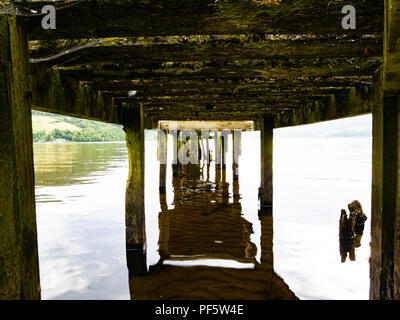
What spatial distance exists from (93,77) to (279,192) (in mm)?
11932

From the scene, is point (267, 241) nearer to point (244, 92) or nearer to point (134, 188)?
point (134, 188)

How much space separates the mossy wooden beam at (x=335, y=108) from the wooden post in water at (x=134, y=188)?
344 cm

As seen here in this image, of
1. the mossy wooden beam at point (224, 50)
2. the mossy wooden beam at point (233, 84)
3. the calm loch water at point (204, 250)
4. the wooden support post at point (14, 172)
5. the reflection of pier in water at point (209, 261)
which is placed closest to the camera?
the wooden support post at point (14, 172)

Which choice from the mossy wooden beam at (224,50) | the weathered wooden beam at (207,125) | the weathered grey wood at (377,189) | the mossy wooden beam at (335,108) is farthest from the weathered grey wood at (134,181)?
the weathered wooden beam at (207,125)

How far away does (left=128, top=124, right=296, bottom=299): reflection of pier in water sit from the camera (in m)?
4.54

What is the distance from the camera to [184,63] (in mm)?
3027

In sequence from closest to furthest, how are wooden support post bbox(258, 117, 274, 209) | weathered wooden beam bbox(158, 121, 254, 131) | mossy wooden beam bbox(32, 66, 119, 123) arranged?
mossy wooden beam bbox(32, 66, 119, 123) < wooden support post bbox(258, 117, 274, 209) < weathered wooden beam bbox(158, 121, 254, 131)

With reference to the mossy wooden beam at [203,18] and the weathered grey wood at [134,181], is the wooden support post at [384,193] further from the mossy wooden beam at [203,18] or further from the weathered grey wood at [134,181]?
the weathered grey wood at [134,181]

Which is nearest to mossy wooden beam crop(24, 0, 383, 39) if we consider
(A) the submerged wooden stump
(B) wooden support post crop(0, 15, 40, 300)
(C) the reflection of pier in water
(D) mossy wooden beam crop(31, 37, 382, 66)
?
(B) wooden support post crop(0, 15, 40, 300)

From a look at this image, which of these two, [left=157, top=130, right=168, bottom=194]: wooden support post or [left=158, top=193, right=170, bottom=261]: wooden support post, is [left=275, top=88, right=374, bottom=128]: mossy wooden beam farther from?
[left=157, top=130, right=168, bottom=194]: wooden support post

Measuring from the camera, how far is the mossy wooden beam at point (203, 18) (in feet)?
5.77

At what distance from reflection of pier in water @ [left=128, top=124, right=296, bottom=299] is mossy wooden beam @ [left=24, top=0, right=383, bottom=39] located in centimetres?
375

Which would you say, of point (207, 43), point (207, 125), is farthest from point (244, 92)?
point (207, 125)

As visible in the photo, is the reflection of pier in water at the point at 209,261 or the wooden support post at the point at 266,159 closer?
the reflection of pier in water at the point at 209,261
